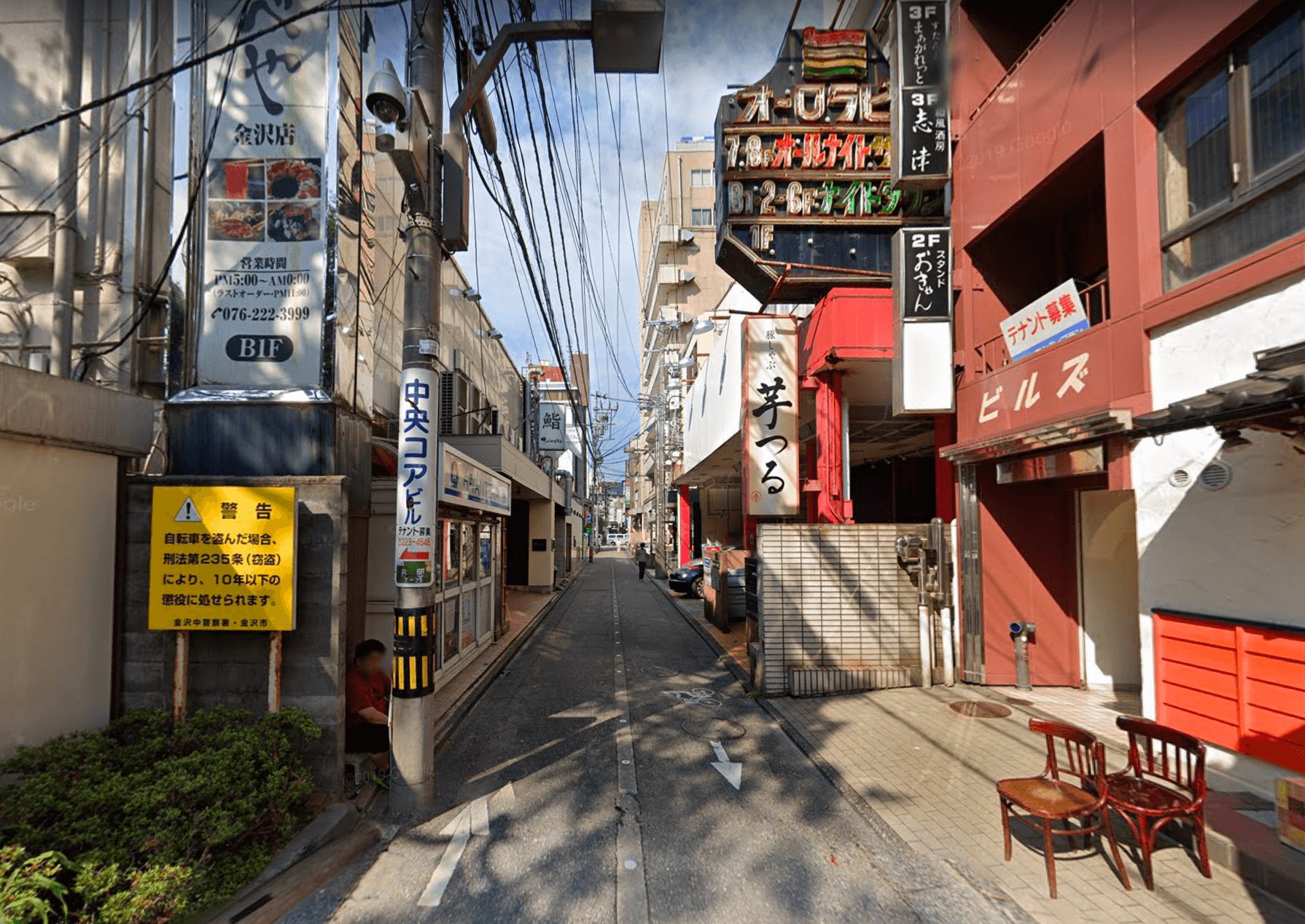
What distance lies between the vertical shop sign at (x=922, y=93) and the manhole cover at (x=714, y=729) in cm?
874

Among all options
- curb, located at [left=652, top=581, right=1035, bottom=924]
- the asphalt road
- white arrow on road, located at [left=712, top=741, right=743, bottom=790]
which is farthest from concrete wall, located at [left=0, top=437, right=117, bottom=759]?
curb, located at [left=652, top=581, right=1035, bottom=924]

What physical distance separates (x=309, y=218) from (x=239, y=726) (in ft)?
16.0

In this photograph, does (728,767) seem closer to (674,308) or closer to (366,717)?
(366,717)

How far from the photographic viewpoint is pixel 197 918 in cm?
377

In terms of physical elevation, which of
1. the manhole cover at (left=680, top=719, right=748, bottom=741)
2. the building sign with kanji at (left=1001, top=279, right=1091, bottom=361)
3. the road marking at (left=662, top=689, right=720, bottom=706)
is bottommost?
the road marking at (left=662, top=689, right=720, bottom=706)

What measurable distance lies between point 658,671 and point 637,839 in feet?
19.7

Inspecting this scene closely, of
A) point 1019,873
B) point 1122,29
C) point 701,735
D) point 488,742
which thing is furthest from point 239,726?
point 1122,29

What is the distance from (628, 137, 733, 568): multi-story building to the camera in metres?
31.8

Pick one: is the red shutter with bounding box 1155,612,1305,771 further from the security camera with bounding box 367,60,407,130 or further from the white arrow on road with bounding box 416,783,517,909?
the security camera with bounding box 367,60,407,130

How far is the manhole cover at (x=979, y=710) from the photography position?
25.2 feet

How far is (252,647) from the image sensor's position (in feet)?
18.2

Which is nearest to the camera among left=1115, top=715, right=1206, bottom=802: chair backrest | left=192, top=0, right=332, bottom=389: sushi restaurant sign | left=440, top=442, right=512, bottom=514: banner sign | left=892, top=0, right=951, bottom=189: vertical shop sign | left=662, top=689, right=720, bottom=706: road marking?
left=1115, top=715, right=1206, bottom=802: chair backrest

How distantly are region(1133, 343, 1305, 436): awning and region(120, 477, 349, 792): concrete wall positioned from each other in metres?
6.78

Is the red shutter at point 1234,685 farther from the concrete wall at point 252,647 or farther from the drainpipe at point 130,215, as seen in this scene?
the drainpipe at point 130,215
